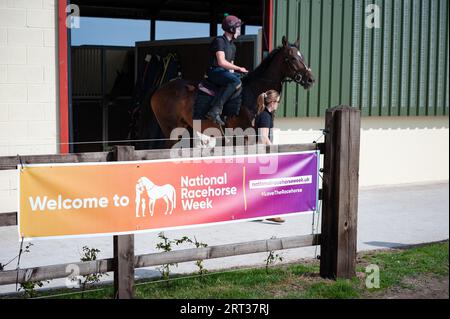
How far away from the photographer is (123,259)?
583cm

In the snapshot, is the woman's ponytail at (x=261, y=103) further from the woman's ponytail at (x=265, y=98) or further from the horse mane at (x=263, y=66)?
the horse mane at (x=263, y=66)

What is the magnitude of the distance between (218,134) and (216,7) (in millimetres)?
8015

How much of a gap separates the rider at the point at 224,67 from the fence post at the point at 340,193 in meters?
3.51

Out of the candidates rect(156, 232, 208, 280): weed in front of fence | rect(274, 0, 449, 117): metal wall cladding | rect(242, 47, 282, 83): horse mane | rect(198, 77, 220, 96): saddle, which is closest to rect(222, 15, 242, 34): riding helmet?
rect(242, 47, 282, 83): horse mane

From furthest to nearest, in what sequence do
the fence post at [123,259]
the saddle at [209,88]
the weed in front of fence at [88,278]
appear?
the saddle at [209,88], the weed in front of fence at [88,278], the fence post at [123,259]

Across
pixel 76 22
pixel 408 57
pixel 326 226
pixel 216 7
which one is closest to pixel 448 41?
pixel 408 57

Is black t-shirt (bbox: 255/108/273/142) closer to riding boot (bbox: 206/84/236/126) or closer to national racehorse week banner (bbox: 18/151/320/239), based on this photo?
riding boot (bbox: 206/84/236/126)

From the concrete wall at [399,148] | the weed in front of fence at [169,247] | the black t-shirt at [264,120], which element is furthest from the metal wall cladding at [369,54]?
the weed in front of fence at [169,247]

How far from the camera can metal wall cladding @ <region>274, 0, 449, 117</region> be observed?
41.7 feet

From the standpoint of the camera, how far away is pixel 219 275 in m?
7.03

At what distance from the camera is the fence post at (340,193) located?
6832 millimetres

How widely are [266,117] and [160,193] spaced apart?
175 inches

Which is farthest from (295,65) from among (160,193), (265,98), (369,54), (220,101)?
(160,193)

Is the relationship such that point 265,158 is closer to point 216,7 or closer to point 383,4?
point 383,4
